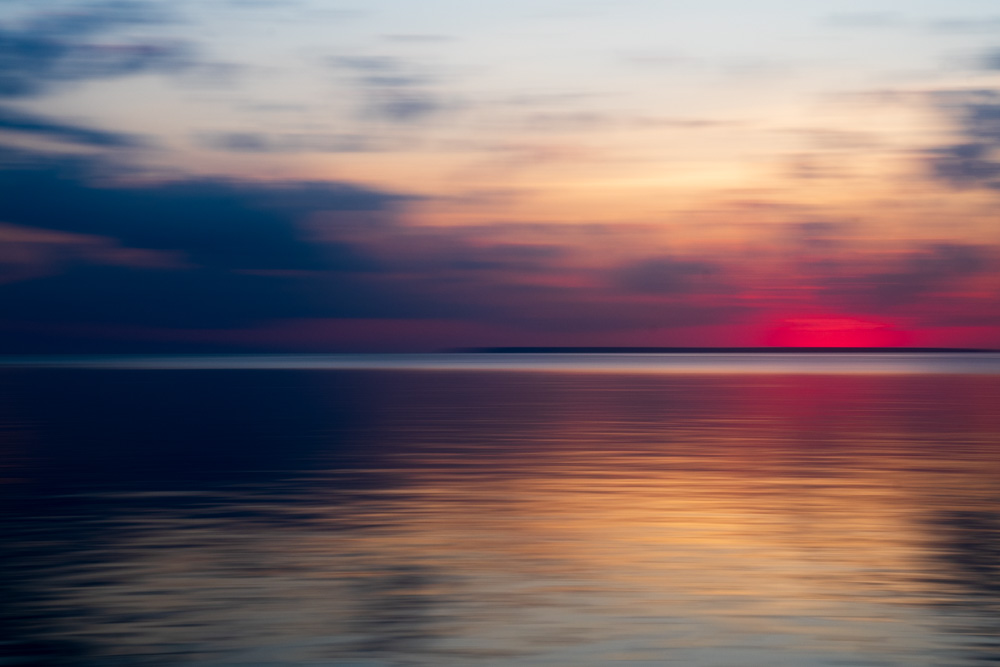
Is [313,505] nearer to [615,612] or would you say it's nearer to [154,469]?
[154,469]

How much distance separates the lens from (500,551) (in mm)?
13547

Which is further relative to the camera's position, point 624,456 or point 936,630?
point 624,456

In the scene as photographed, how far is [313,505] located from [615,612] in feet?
26.9

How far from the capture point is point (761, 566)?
12648mm

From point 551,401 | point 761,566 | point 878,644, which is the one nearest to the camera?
point 878,644

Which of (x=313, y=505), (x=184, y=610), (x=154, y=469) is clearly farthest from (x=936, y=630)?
(x=154, y=469)

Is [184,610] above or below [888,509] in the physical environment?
above

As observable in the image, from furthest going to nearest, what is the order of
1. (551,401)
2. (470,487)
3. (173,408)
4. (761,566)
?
1. (551,401)
2. (173,408)
3. (470,487)
4. (761,566)

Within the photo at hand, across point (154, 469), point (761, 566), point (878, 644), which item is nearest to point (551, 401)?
point (154, 469)

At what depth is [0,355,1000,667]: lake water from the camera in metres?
9.41

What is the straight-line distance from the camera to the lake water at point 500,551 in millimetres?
9414

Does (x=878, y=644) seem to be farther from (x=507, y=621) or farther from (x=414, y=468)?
(x=414, y=468)

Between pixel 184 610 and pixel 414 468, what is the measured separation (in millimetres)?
12589

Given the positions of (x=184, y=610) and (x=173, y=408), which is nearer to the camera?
(x=184, y=610)
